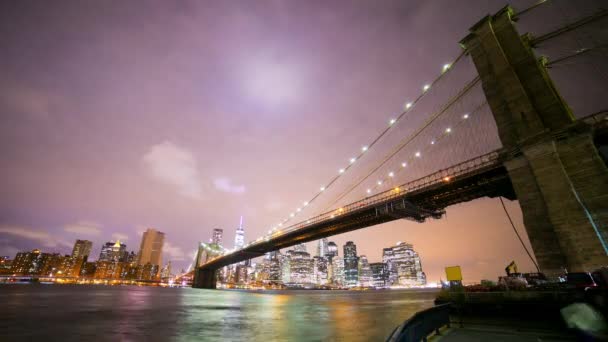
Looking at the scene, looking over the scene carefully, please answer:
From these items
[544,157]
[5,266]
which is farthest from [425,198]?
[5,266]

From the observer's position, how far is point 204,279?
315 feet

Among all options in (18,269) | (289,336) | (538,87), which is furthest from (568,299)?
(18,269)

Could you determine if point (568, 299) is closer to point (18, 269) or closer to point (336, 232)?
point (336, 232)

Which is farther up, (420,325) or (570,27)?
(570,27)

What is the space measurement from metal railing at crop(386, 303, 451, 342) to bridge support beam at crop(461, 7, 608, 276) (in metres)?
10.6

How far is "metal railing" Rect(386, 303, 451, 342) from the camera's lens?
4500 millimetres

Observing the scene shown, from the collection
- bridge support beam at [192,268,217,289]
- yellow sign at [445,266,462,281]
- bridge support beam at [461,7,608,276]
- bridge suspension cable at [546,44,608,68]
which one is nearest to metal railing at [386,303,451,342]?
yellow sign at [445,266,462,281]

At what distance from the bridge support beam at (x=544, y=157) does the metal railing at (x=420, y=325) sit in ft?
34.7

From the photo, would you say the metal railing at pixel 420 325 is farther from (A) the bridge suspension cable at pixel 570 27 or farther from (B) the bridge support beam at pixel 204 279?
(B) the bridge support beam at pixel 204 279

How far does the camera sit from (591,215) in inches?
546

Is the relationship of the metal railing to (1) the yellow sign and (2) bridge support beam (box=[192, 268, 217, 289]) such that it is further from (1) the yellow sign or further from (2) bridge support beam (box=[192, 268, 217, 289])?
(2) bridge support beam (box=[192, 268, 217, 289])

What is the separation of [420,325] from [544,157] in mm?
15752

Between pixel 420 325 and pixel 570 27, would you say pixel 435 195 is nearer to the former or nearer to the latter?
pixel 570 27

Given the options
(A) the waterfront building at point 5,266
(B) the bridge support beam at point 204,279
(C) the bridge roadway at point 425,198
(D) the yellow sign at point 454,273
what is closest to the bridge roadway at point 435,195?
(C) the bridge roadway at point 425,198
